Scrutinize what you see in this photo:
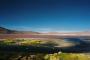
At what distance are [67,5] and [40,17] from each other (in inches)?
22.9

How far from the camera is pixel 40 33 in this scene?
16.0 ft

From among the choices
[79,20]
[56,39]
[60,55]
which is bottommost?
[60,55]

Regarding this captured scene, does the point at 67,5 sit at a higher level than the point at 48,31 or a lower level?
higher

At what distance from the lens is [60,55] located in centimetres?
468

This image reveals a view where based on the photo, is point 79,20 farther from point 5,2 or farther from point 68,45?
point 5,2

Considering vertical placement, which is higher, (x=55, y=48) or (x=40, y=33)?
(x=40, y=33)

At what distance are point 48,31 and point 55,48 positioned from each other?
0.36 m

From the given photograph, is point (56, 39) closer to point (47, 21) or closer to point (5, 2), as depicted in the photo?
point (47, 21)

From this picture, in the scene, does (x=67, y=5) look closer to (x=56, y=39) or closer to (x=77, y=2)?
(x=77, y=2)

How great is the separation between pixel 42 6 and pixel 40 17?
0.22 metres

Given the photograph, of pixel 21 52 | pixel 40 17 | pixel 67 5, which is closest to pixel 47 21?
pixel 40 17

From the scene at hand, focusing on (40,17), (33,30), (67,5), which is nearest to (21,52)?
(33,30)

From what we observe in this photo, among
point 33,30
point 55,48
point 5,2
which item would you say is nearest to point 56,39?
point 55,48

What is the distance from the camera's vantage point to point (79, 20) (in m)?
4.79
